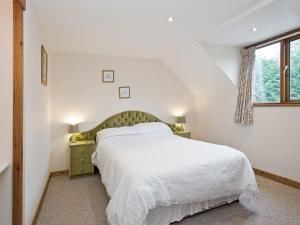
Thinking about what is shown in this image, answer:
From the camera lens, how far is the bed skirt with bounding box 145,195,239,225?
1926 millimetres

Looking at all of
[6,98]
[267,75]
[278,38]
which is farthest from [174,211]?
[278,38]

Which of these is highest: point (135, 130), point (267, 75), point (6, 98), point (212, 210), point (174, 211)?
point (267, 75)

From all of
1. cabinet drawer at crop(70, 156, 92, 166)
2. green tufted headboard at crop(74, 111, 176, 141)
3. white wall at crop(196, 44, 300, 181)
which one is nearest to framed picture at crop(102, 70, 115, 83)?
green tufted headboard at crop(74, 111, 176, 141)

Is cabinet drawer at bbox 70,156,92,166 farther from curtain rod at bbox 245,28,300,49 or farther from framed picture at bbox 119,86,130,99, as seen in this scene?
curtain rod at bbox 245,28,300,49

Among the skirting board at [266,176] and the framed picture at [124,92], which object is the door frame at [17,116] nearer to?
the skirting board at [266,176]

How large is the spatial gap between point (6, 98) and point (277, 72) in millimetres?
3764

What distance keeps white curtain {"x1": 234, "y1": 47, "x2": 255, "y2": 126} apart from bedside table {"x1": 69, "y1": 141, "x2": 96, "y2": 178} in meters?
2.84

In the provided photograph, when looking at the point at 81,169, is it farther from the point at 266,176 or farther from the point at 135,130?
the point at 266,176

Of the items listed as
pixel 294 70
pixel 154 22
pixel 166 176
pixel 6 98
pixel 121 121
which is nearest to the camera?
pixel 6 98

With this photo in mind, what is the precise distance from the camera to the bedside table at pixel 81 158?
3383 millimetres

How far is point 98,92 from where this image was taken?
3.95 m

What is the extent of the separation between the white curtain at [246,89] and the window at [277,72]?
0.12 meters

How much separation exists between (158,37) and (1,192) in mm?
2800

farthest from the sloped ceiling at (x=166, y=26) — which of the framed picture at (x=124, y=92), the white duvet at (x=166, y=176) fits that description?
the white duvet at (x=166, y=176)
